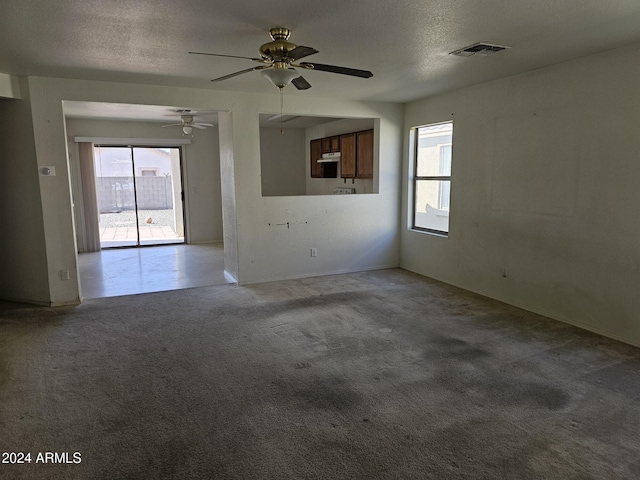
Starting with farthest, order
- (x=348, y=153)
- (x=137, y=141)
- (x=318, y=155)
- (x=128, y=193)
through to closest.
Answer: (x=128, y=193) → (x=318, y=155) → (x=137, y=141) → (x=348, y=153)

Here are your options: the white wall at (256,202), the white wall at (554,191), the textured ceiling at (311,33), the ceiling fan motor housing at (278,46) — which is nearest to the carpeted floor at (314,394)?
the white wall at (554,191)

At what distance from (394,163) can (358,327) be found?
10.0ft

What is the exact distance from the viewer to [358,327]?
4.00m

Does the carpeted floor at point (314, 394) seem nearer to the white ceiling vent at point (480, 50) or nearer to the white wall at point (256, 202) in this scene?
the white wall at point (256, 202)

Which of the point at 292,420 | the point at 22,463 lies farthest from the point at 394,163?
the point at 22,463

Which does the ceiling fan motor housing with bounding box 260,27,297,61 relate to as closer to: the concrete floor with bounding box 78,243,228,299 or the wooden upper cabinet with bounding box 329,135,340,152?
the concrete floor with bounding box 78,243,228,299

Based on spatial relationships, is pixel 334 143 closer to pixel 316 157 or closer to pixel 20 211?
pixel 316 157

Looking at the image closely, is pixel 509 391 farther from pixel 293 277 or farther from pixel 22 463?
pixel 293 277

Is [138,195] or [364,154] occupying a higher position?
[364,154]

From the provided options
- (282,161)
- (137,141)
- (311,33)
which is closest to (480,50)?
(311,33)

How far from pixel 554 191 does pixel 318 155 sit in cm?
488

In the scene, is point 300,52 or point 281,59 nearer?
point 300,52

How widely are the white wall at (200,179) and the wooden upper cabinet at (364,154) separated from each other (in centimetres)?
337

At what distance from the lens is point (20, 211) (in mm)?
4613
